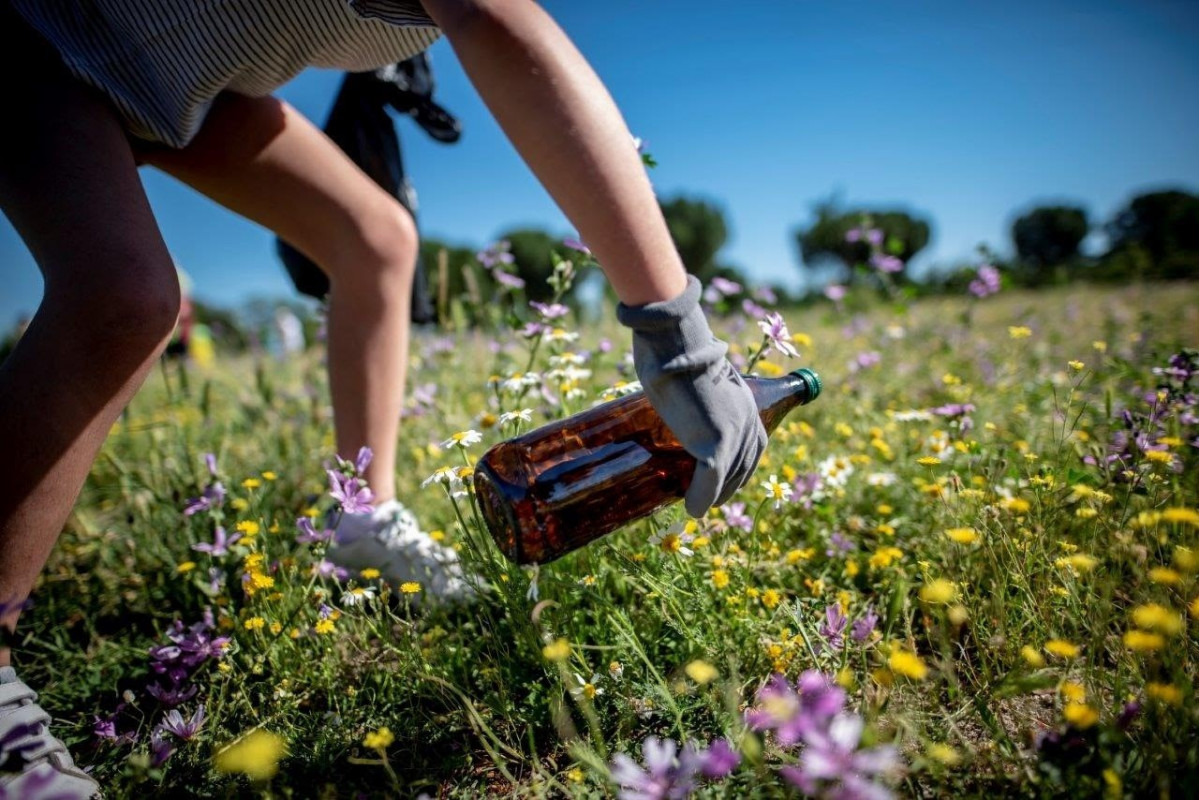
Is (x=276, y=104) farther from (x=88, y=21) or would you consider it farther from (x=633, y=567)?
(x=633, y=567)

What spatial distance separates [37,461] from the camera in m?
0.94

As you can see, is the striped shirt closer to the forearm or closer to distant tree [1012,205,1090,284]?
the forearm

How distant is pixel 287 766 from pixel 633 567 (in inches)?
27.1

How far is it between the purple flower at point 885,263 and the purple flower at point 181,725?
11.5ft

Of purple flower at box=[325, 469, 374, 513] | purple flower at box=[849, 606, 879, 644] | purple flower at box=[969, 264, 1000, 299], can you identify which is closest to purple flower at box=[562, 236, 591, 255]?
purple flower at box=[325, 469, 374, 513]

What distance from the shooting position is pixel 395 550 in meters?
1.48

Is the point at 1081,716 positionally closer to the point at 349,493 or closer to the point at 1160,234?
the point at 349,493

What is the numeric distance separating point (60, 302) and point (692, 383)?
1.02 m

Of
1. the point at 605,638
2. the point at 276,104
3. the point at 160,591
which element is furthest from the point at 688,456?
the point at 160,591

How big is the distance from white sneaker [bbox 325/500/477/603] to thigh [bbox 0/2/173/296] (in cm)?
75

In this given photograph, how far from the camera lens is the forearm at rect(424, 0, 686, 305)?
77 centimetres

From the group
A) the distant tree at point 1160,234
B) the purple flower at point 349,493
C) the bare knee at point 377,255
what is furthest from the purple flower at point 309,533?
the distant tree at point 1160,234

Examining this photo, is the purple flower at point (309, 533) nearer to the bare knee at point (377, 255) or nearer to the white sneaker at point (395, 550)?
the white sneaker at point (395, 550)

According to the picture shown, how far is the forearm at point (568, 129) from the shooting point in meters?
0.77
